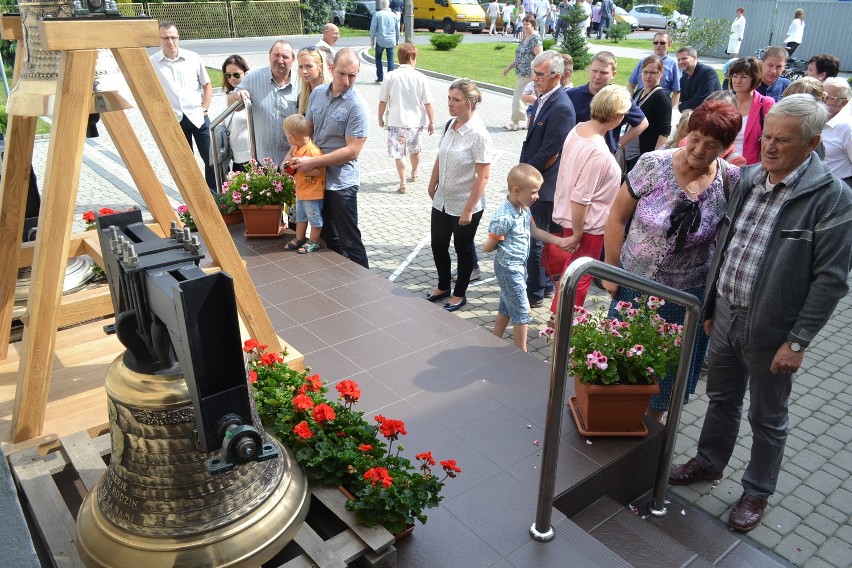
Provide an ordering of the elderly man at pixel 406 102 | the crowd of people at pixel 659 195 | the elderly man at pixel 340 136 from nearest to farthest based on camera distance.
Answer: the crowd of people at pixel 659 195
the elderly man at pixel 340 136
the elderly man at pixel 406 102

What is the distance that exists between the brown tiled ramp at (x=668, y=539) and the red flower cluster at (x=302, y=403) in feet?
4.84

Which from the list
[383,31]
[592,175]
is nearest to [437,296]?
[592,175]

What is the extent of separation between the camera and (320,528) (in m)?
2.85

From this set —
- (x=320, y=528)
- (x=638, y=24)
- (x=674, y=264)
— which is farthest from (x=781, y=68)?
(x=638, y=24)

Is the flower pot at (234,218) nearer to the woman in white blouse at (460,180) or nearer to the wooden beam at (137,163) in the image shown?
the woman in white blouse at (460,180)

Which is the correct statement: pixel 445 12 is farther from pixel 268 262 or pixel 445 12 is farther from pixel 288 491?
pixel 288 491

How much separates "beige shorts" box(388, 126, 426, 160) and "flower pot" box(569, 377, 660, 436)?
20.3ft

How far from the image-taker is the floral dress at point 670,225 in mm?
3771

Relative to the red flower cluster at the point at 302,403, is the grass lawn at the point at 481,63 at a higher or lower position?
higher

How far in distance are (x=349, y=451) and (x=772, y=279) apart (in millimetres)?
2135

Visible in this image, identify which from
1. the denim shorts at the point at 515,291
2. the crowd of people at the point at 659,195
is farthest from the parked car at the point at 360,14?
the denim shorts at the point at 515,291

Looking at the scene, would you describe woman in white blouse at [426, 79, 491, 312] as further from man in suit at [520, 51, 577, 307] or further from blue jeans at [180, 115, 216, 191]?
blue jeans at [180, 115, 216, 191]

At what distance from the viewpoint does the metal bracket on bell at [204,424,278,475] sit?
175 cm

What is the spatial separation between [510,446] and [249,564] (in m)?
1.92
